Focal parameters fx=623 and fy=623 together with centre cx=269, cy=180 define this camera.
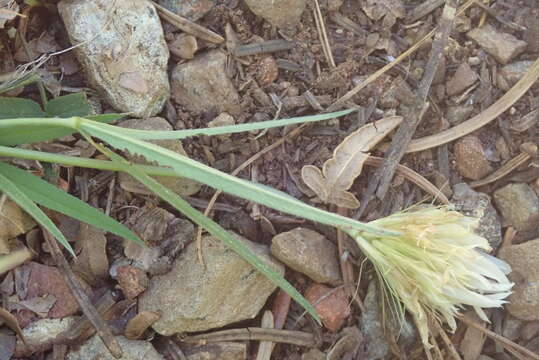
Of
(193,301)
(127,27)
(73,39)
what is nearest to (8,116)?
(73,39)

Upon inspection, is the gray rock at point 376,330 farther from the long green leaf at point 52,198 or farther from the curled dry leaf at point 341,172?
the long green leaf at point 52,198

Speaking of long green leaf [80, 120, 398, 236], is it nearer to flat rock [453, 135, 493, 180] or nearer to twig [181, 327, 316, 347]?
twig [181, 327, 316, 347]

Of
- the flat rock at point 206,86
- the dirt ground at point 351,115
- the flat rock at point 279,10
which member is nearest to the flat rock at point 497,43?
the dirt ground at point 351,115

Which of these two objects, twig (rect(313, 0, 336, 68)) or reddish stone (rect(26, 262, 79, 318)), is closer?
reddish stone (rect(26, 262, 79, 318))

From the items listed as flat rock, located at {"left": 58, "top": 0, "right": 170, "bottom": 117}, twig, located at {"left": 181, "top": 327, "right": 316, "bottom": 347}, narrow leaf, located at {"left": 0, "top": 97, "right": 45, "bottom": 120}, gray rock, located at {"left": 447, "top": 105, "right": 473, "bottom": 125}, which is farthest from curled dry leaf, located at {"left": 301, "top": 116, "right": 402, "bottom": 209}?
narrow leaf, located at {"left": 0, "top": 97, "right": 45, "bottom": 120}

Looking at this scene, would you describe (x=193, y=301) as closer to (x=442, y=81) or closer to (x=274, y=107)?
(x=274, y=107)
